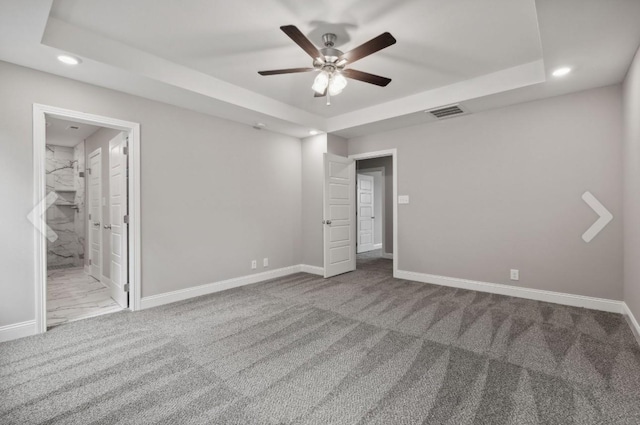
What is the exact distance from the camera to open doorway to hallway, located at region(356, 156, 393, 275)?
7168mm

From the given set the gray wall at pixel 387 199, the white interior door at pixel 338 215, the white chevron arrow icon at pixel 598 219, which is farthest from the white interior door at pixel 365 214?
the white chevron arrow icon at pixel 598 219

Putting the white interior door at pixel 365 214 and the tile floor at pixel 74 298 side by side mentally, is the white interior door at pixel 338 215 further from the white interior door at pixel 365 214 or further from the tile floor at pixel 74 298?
the tile floor at pixel 74 298

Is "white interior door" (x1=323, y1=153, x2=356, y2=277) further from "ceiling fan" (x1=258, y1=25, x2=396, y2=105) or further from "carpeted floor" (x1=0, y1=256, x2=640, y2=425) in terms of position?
"ceiling fan" (x1=258, y1=25, x2=396, y2=105)

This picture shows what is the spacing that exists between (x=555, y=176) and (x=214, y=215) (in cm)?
443

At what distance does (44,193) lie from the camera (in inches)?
110

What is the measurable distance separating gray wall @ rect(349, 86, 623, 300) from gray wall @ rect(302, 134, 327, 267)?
136cm

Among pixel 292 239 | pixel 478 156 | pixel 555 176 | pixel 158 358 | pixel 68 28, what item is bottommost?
pixel 158 358

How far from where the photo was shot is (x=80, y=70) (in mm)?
2783

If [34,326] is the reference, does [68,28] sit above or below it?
above

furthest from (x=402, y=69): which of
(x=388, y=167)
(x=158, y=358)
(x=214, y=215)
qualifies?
(x=388, y=167)

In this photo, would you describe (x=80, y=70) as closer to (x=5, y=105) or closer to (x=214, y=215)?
(x=5, y=105)

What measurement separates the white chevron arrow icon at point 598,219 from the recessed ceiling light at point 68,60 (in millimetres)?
5409

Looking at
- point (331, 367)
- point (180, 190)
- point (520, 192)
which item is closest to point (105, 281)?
point (180, 190)

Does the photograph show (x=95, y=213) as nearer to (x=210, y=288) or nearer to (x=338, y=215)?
(x=210, y=288)
